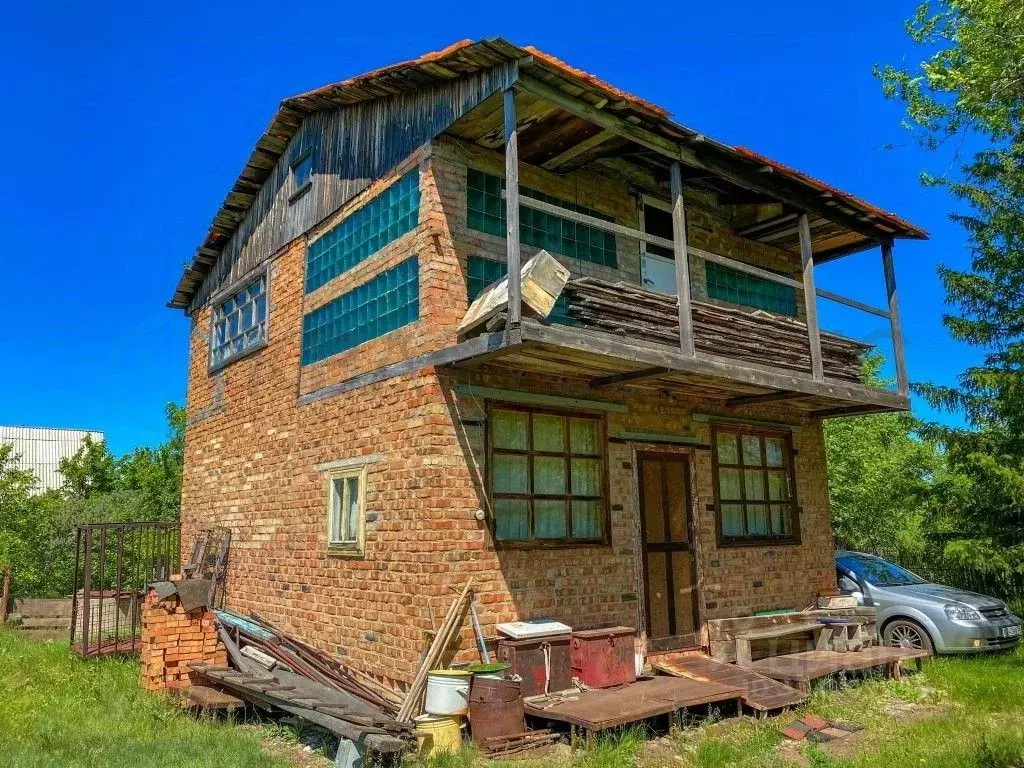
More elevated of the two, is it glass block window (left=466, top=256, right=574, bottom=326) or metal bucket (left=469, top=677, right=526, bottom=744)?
glass block window (left=466, top=256, right=574, bottom=326)

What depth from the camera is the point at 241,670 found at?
9.24 metres

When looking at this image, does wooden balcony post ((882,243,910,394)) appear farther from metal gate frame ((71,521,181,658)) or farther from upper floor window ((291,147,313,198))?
metal gate frame ((71,521,181,658))

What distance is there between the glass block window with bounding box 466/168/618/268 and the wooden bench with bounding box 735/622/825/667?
4871mm

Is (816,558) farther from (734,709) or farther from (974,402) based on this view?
(974,402)

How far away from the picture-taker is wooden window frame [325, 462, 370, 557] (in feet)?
29.7

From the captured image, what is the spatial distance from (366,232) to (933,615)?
9659 mm

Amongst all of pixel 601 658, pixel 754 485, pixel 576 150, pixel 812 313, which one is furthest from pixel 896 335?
pixel 601 658

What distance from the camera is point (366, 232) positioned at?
1013cm

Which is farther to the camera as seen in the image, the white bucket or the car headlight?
the car headlight

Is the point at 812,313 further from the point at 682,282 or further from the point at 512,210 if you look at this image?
the point at 512,210

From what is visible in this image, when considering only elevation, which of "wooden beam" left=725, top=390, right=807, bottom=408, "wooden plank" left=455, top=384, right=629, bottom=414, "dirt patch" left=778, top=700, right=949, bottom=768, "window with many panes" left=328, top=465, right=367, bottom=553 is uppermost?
"wooden beam" left=725, top=390, right=807, bottom=408

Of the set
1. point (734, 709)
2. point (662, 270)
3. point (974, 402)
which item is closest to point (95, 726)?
point (734, 709)

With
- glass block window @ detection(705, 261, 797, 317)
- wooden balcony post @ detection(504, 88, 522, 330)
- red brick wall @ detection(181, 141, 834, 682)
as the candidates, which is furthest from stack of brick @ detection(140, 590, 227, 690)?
glass block window @ detection(705, 261, 797, 317)

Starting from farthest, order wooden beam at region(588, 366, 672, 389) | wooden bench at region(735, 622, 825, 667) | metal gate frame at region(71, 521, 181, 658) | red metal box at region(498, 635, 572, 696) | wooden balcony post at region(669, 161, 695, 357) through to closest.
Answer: metal gate frame at region(71, 521, 181, 658), wooden bench at region(735, 622, 825, 667), wooden beam at region(588, 366, 672, 389), wooden balcony post at region(669, 161, 695, 357), red metal box at region(498, 635, 572, 696)
